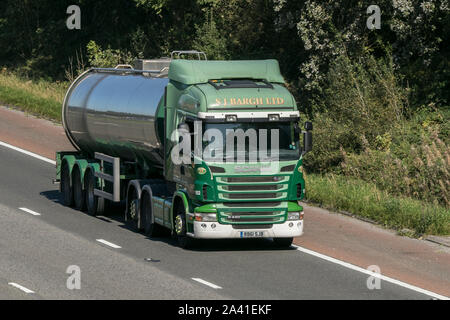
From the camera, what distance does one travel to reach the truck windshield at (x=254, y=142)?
62.6 feet

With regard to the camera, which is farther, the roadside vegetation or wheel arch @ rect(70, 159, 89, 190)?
the roadside vegetation

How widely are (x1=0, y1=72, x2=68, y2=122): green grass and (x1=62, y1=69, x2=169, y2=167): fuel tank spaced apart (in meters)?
11.9

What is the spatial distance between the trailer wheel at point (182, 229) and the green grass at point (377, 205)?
5.00 meters

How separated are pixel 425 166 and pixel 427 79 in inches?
231

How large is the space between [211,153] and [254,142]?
0.86 meters

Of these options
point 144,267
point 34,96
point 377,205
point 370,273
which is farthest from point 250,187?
point 34,96

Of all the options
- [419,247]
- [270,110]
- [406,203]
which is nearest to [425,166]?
[406,203]

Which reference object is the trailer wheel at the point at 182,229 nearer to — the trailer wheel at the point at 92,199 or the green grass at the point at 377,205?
the trailer wheel at the point at 92,199

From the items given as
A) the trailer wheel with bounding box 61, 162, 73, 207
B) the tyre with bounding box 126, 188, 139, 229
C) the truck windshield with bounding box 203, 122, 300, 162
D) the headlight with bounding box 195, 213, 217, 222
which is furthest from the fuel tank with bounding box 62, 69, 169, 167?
the headlight with bounding box 195, 213, 217, 222

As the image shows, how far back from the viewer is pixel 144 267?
1808cm

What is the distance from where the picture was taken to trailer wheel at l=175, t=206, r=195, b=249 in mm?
19688

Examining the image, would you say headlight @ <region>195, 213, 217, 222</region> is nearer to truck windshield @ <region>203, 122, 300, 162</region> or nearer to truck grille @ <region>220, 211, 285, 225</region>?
truck grille @ <region>220, 211, 285, 225</region>
